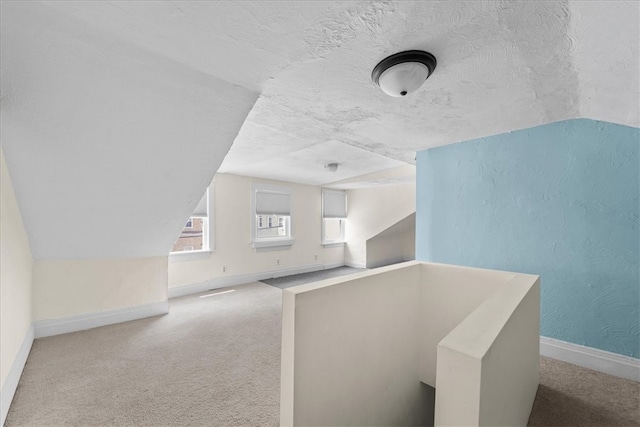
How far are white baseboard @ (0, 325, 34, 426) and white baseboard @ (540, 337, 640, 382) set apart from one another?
12.9 feet

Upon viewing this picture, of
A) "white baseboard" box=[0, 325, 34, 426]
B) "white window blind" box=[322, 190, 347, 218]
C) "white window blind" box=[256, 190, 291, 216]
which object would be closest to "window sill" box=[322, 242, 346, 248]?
"white window blind" box=[322, 190, 347, 218]

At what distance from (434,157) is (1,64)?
3.40m

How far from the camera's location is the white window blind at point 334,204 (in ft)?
21.4

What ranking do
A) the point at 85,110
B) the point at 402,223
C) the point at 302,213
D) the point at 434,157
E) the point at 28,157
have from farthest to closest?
1. the point at 402,223
2. the point at 302,213
3. the point at 434,157
4. the point at 28,157
5. the point at 85,110

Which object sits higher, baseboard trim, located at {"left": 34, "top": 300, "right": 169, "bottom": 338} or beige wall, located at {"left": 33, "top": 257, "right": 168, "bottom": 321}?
beige wall, located at {"left": 33, "top": 257, "right": 168, "bottom": 321}

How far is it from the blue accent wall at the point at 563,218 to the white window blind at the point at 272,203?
3435mm

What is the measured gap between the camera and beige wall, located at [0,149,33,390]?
176cm

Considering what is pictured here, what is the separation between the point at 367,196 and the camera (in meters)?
6.70

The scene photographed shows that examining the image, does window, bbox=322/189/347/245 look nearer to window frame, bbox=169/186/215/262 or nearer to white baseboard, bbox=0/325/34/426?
window frame, bbox=169/186/215/262

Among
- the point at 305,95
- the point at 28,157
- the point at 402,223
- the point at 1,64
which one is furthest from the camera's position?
the point at 402,223

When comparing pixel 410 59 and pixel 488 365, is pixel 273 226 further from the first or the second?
pixel 488 365

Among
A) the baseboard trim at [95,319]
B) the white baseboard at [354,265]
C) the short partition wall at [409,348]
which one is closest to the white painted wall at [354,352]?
the short partition wall at [409,348]

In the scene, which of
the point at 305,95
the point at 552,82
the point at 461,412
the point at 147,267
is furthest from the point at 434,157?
the point at 147,267

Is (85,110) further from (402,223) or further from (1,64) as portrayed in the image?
(402,223)
